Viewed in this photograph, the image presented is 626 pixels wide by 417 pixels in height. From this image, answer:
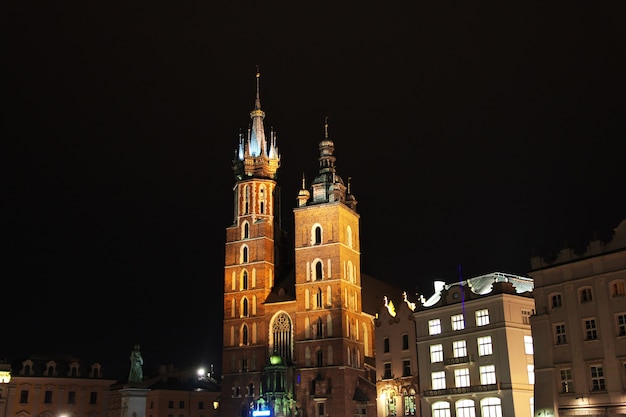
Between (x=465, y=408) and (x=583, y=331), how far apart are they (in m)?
13.2

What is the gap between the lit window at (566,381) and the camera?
141 ft

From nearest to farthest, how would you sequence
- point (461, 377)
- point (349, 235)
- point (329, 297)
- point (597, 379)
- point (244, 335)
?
point (597, 379)
point (461, 377)
point (329, 297)
point (244, 335)
point (349, 235)

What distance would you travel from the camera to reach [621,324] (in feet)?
136

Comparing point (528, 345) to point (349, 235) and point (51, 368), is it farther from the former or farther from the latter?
point (51, 368)

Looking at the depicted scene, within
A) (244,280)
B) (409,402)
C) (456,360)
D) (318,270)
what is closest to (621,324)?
(456,360)

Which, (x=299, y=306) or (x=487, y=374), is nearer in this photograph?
(x=487, y=374)

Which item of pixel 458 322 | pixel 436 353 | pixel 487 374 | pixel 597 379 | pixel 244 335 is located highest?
pixel 244 335

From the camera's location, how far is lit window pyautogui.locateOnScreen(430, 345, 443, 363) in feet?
184

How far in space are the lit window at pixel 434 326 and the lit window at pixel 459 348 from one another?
6.59 ft

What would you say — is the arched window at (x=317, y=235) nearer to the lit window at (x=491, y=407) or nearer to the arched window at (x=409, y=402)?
the arched window at (x=409, y=402)

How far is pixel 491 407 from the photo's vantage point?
5119 cm

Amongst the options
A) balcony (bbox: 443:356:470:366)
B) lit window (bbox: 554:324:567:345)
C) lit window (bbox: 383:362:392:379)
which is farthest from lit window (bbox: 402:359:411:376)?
lit window (bbox: 554:324:567:345)

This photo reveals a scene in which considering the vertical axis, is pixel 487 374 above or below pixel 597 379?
above

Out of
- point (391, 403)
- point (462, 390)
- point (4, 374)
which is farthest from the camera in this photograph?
point (4, 374)
